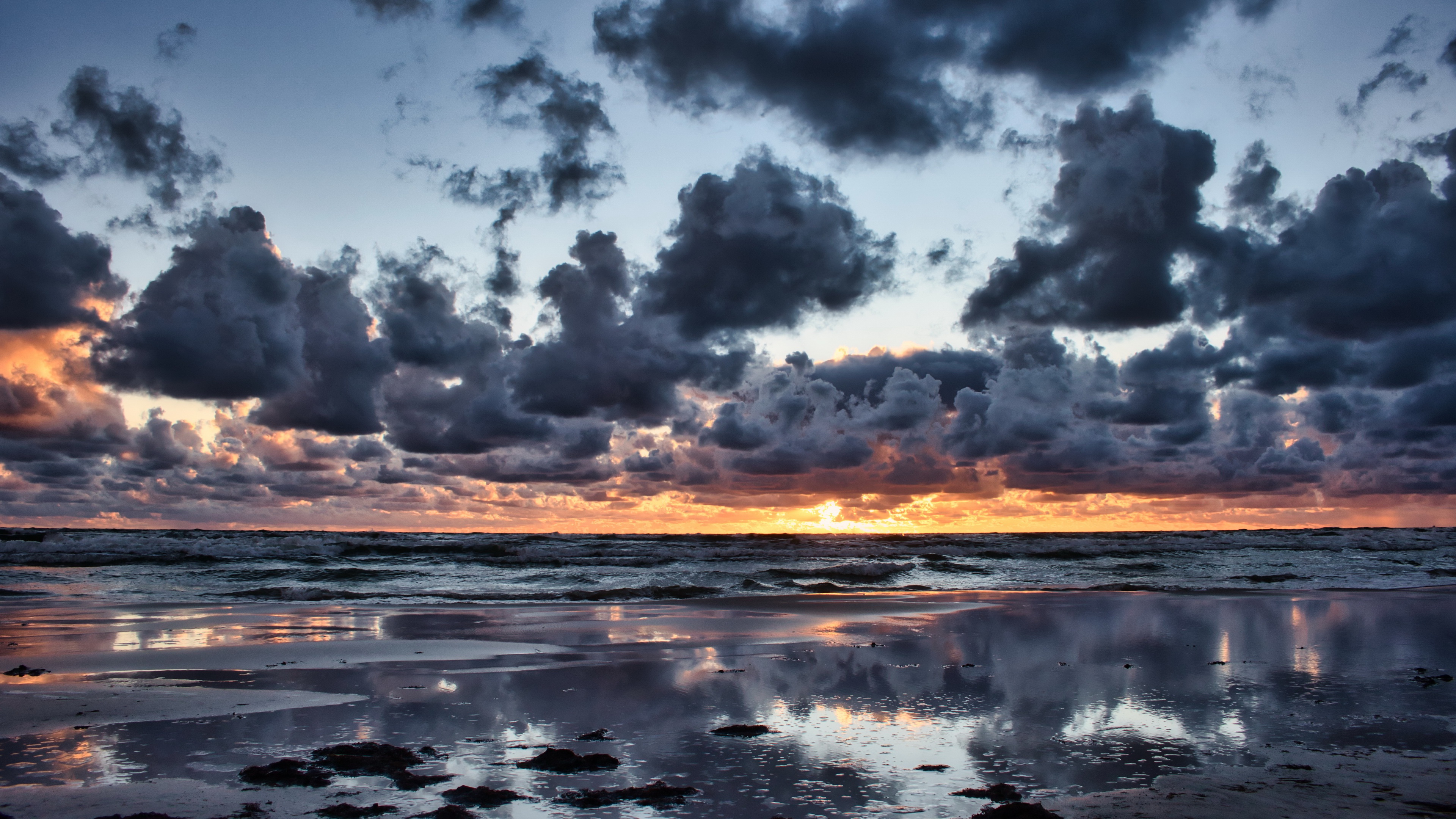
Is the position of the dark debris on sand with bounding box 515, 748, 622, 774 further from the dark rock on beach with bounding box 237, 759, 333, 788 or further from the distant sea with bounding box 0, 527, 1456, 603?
the distant sea with bounding box 0, 527, 1456, 603

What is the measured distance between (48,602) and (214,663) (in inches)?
532

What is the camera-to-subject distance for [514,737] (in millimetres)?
6875

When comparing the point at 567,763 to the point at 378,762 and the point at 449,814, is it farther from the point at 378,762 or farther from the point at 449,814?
the point at 378,762

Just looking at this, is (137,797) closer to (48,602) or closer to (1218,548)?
(48,602)

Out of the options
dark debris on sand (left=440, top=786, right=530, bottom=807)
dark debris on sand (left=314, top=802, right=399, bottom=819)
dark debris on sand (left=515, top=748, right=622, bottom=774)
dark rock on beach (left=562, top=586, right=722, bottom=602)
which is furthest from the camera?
dark rock on beach (left=562, top=586, right=722, bottom=602)

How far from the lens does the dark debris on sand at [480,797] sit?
16.7ft

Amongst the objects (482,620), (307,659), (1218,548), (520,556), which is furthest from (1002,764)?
(1218,548)

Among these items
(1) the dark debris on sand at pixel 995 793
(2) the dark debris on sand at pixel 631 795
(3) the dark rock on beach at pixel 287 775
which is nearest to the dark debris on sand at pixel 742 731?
(2) the dark debris on sand at pixel 631 795

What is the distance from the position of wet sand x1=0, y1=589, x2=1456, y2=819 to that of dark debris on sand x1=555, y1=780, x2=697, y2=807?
9 centimetres

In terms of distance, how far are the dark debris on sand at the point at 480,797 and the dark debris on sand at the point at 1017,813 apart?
2714 mm

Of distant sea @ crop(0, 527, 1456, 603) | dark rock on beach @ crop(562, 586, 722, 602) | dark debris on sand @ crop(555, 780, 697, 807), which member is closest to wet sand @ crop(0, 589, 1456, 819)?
dark debris on sand @ crop(555, 780, 697, 807)

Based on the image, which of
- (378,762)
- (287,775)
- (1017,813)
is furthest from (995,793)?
(287,775)

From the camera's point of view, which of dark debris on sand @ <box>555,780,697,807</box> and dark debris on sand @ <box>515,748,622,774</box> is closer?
dark debris on sand @ <box>555,780,697,807</box>

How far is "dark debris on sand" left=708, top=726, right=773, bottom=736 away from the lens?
694 cm
